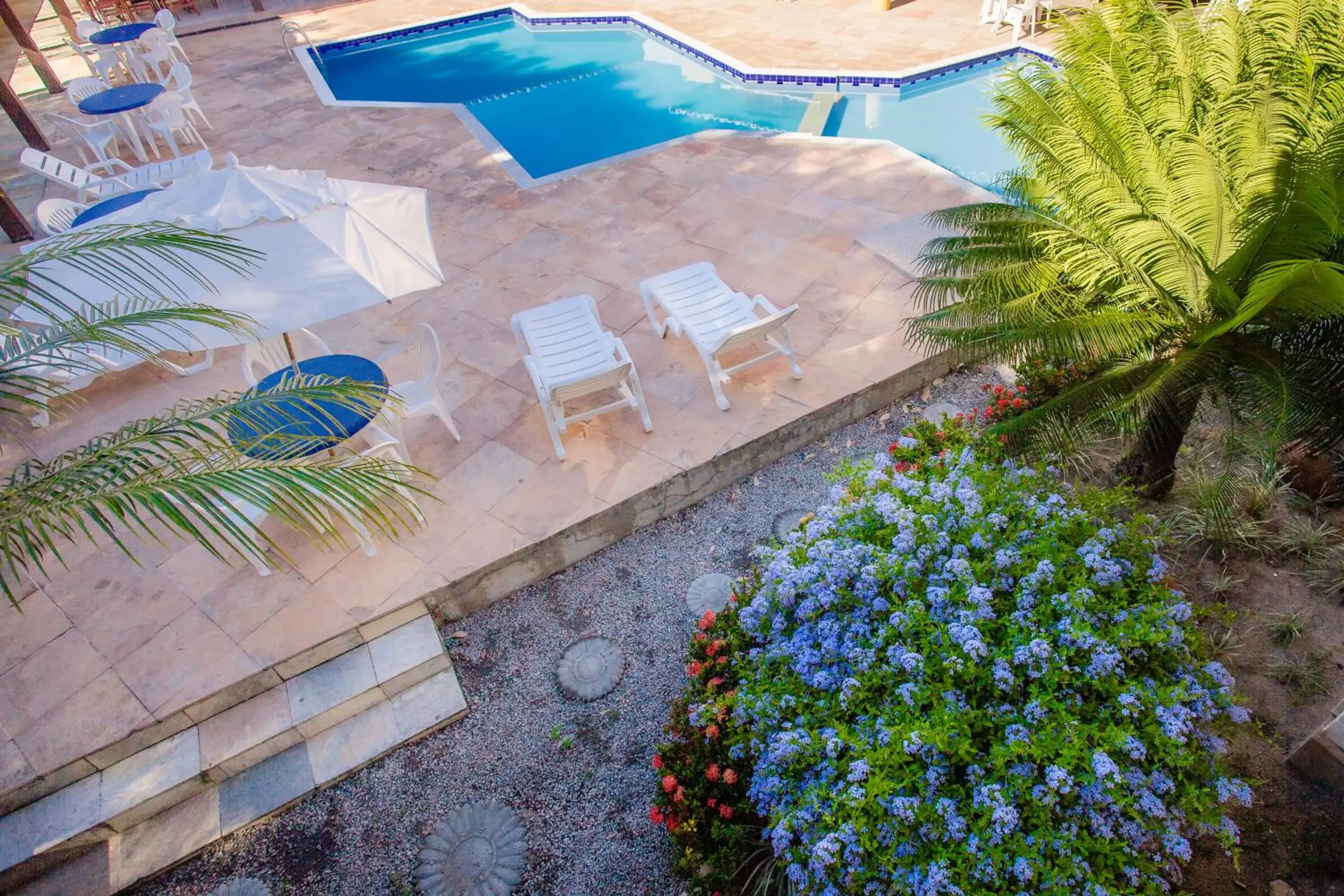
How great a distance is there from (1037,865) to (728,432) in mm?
3620

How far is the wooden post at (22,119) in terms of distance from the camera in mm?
9695

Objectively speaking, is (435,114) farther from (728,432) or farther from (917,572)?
(917,572)

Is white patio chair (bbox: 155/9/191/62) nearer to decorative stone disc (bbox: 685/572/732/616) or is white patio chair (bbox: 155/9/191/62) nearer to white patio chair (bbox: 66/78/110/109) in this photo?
white patio chair (bbox: 66/78/110/109)

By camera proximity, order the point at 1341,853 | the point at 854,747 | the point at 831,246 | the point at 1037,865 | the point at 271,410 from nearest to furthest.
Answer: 1. the point at 1037,865
2. the point at 854,747
3. the point at 1341,853
4. the point at 271,410
5. the point at 831,246

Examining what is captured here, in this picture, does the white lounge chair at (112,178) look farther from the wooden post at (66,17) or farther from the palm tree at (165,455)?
the wooden post at (66,17)

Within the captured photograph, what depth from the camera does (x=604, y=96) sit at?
42.4 feet

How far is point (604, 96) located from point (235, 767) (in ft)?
38.9

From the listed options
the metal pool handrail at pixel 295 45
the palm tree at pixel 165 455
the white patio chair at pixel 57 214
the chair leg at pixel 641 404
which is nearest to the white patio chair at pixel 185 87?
the metal pool handrail at pixel 295 45

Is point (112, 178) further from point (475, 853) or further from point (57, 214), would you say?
point (475, 853)

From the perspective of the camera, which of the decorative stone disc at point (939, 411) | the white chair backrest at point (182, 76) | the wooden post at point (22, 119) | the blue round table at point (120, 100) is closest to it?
the decorative stone disc at point (939, 411)

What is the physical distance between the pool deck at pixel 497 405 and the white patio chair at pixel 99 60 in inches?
149

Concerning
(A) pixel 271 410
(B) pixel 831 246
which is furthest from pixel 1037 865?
(B) pixel 831 246

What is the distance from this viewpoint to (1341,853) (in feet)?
12.0

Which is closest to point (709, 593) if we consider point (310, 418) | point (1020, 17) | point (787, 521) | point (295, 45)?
point (787, 521)
